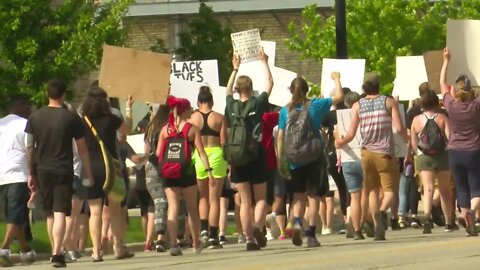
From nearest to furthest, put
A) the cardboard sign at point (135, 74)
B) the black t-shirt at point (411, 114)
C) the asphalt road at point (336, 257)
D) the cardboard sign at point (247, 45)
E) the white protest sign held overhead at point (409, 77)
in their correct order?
the asphalt road at point (336, 257) → the cardboard sign at point (135, 74) → the cardboard sign at point (247, 45) → the black t-shirt at point (411, 114) → the white protest sign held overhead at point (409, 77)

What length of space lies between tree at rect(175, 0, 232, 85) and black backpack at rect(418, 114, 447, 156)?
20.5 metres

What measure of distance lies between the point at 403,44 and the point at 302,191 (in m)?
26.8

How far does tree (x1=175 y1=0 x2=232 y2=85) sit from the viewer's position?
41031mm

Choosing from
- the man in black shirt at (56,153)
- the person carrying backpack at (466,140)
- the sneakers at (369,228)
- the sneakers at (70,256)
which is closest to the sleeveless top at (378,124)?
the person carrying backpack at (466,140)

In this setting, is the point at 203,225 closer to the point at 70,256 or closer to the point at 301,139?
the point at 70,256

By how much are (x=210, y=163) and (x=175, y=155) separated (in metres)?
1.51

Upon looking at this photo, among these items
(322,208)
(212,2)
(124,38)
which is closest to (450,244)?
(322,208)

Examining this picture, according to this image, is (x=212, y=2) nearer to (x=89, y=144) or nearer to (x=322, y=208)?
(x=322, y=208)

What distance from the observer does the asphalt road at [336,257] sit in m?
14.6

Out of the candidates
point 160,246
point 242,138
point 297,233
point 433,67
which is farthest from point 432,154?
point 160,246

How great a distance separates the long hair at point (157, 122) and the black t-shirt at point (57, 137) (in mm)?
2279

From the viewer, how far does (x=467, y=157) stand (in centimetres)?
1841

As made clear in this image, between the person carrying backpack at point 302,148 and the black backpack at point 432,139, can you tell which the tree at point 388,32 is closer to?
the black backpack at point 432,139

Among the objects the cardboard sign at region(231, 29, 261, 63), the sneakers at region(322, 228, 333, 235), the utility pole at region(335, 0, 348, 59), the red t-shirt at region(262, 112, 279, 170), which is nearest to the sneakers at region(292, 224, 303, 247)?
the red t-shirt at region(262, 112, 279, 170)
